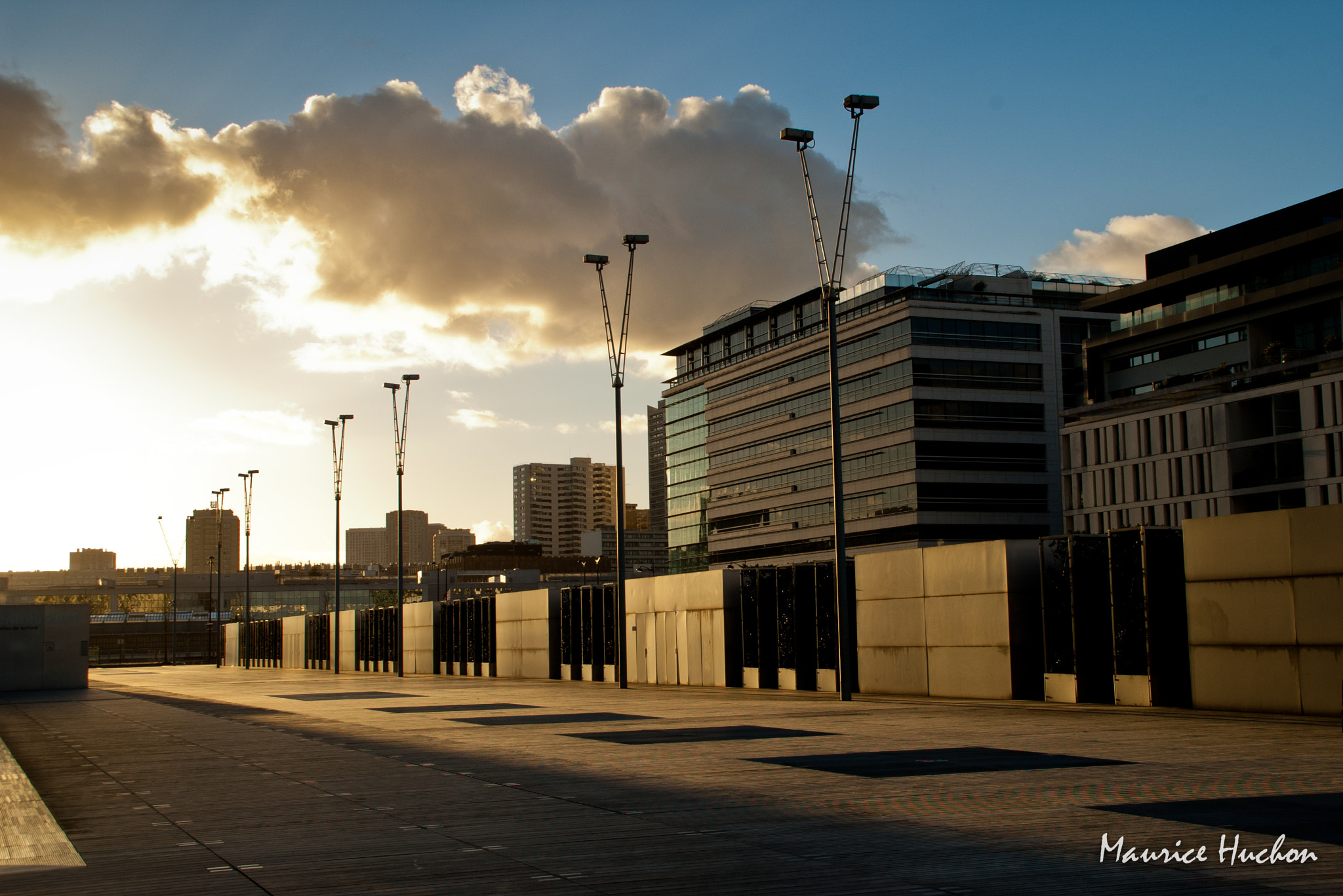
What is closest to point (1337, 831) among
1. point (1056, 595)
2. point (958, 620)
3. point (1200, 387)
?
point (1056, 595)

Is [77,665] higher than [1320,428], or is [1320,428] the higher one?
[1320,428]

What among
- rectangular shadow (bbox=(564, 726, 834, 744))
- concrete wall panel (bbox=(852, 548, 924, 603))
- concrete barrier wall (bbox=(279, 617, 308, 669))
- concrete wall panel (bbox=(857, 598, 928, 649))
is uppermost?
concrete wall panel (bbox=(852, 548, 924, 603))

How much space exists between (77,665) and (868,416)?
102 meters

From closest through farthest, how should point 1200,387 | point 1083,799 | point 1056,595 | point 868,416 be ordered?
point 1083,799 < point 1056,595 < point 1200,387 < point 868,416

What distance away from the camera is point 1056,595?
29.7 meters

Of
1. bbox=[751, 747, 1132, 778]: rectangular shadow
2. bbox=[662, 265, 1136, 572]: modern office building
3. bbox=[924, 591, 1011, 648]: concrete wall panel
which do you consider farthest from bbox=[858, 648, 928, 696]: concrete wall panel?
bbox=[662, 265, 1136, 572]: modern office building

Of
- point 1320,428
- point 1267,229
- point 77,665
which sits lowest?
point 77,665

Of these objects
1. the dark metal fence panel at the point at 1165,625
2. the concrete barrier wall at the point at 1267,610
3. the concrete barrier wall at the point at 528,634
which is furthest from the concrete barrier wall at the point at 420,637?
the concrete barrier wall at the point at 1267,610

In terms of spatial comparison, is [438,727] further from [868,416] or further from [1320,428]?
[868,416]

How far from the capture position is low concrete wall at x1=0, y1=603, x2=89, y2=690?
175 ft

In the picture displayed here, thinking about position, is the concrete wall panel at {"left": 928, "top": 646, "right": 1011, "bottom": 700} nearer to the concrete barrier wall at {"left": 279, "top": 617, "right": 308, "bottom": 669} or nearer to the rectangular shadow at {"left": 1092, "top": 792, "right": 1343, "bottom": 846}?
the rectangular shadow at {"left": 1092, "top": 792, "right": 1343, "bottom": 846}

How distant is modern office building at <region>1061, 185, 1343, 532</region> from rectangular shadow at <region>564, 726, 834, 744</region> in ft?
280

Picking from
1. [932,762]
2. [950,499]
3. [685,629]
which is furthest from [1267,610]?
[950,499]

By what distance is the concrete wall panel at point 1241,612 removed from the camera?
23469mm
